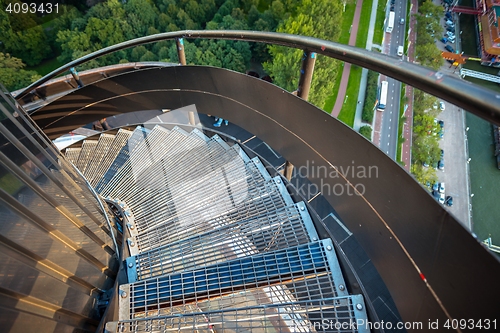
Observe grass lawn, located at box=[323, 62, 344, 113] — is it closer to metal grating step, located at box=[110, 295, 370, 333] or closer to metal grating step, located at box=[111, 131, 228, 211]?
metal grating step, located at box=[111, 131, 228, 211]

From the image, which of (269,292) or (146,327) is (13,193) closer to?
(146,327)

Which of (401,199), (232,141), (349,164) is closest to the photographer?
(401,199)

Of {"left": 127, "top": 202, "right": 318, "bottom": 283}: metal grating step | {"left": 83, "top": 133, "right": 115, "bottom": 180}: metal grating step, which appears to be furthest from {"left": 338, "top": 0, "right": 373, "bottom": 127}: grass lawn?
{"left": 127, "top": 202, "right": 318, "bottom": 283}: metal grating step

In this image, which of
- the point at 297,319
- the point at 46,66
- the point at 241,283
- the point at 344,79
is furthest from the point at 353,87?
the point at 46,66

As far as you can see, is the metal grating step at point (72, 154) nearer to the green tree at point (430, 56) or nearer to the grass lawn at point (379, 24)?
the green tree at point (430, 56)

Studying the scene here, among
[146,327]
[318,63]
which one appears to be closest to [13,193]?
[146,327]

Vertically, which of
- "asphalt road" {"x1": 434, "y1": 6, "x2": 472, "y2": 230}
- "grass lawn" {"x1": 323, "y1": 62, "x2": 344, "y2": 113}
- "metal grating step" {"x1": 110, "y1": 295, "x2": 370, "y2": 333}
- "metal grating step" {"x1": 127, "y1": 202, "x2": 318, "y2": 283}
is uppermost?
"grass lawn" {"x1": 323, "y1": 62, "x2": 344, "y2": 113}

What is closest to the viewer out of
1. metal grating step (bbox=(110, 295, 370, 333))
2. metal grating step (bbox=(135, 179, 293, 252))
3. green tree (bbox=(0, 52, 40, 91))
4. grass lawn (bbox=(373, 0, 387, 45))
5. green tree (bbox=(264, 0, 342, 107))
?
metal grating step (bbox=(110, 295, 370, 333))
